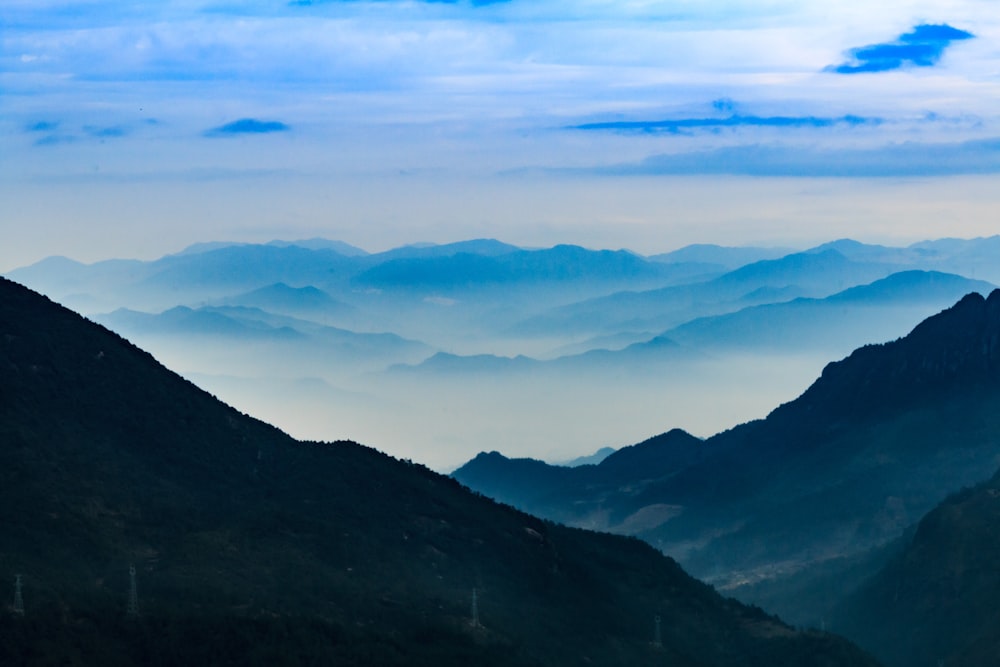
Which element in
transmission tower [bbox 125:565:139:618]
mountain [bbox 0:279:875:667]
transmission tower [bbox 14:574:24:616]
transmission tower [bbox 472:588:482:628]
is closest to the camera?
transmission tower [bbox 14:574:24:616]

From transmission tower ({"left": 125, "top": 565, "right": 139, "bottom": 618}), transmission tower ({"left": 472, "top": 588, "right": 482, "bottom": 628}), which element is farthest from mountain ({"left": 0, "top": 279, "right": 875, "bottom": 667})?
transmission tower ({"left": 472, "top": 588, "right": 482, "bottom": 628})

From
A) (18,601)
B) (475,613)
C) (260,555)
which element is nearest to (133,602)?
(18,601)

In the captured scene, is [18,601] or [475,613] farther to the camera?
[475,613]

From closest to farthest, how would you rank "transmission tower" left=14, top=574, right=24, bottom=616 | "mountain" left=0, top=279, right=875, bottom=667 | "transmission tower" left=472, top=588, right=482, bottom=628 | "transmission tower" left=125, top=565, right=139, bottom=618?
"transmission tower" left=14, top=574, right=24, bottom=616 → "transmission tower" left=125, top=565, right=139, bottom=618 → "mountain" left=0, top=279, right=875, bottom=667 → "transmission tower" left=472, top=588, right=482, bottom=628

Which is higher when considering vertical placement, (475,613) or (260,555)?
(260,555)

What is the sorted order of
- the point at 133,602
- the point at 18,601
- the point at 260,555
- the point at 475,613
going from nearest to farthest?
the point at 18,601 → the point at 133,602 → the point at 260,555 → the point at 475,613

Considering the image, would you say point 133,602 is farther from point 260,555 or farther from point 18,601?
point 260,555

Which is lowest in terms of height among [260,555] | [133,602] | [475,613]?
[475,613]

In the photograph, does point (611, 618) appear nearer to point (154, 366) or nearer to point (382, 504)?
point (382, 504)

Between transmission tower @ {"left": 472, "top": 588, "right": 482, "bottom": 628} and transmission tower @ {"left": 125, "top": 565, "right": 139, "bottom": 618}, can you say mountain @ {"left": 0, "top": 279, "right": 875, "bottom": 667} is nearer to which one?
transmission tower @ {"left": 125, "top": 565, "right": 139, "bottom": 618}
